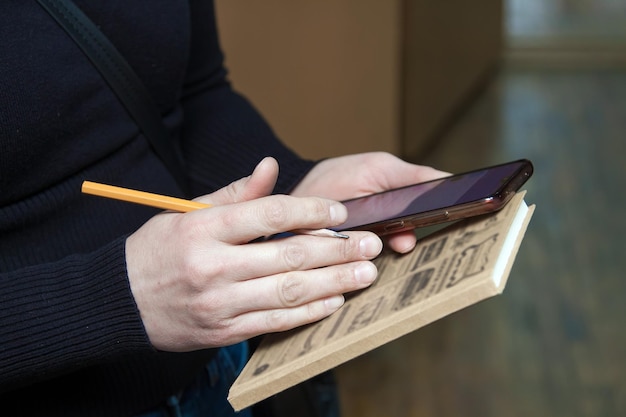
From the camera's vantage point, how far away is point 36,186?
67 centimetres

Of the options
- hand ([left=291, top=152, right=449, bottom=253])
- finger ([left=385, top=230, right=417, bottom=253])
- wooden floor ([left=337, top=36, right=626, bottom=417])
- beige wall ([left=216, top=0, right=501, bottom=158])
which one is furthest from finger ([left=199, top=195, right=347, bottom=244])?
beige wall ([left=216, top=0, right=501, bottom=158])

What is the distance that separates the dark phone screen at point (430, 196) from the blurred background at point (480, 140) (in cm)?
137

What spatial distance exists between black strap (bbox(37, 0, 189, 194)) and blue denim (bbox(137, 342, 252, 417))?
17 centimetres

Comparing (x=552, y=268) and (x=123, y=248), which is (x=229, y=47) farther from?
(x=123, y=248)

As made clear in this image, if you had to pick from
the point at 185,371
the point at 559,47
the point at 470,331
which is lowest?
the point at 559,47

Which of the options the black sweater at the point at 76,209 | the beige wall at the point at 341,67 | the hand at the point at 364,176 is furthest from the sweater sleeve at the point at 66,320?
the beige wall at the point at 341,67

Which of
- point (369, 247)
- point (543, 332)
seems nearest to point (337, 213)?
point (369, 247)

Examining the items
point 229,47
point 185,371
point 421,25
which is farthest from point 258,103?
point 185,371

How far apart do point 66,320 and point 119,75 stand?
0.78 ft

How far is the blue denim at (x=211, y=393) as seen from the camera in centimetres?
74

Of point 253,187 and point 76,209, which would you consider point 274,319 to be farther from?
point 76,209

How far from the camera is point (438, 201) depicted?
0.63 m

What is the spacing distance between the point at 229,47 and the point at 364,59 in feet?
2.28

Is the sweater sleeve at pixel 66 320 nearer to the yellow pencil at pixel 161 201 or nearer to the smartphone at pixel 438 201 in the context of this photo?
the yellow pencil at pixel 161 201
